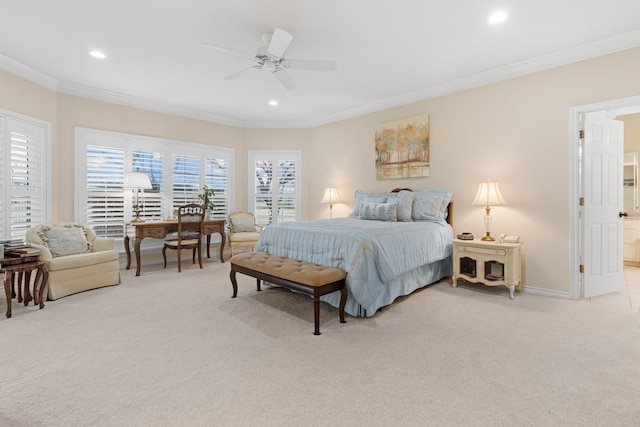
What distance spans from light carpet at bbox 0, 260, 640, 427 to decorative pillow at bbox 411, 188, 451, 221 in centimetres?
132

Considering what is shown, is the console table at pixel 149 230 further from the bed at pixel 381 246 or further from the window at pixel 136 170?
the bed at pixel 381 246

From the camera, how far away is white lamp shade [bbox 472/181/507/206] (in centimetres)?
397

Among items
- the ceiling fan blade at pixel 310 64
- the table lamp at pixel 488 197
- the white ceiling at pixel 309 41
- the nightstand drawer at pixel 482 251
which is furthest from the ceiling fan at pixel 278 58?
the nightstand drawer at pixel 482 251

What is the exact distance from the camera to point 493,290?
4020mm

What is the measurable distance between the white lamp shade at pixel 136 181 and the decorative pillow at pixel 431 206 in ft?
13.8

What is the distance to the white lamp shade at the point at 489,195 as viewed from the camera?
3973 millimetres

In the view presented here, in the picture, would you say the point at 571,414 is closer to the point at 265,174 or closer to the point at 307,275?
the point at 307,275

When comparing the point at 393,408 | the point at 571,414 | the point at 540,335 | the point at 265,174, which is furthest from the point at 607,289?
the point at 265,174

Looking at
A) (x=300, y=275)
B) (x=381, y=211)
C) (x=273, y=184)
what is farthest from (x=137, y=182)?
(x=381, y=211)

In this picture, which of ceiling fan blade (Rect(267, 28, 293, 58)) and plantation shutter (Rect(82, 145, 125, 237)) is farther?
plantation shutter (Rect(82, 145, 125, 237))

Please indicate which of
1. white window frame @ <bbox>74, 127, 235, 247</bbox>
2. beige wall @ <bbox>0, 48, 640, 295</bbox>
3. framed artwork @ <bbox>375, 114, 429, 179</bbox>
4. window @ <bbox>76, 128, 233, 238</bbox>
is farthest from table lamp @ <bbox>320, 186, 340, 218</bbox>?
window @ <bbox>76, 128, 233, 238</bbox>

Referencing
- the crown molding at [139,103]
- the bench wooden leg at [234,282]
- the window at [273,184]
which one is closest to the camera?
the bench wooden leg at [234,282]

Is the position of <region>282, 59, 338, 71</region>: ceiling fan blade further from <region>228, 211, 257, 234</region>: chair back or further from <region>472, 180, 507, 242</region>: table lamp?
<region>228, 211, 257, 234</region>: chair back

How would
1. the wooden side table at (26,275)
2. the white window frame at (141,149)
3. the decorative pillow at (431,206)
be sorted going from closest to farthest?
the wooden side table at (26,275) < the decorative pillow at (431,206) < the white window frame at (141,149)
